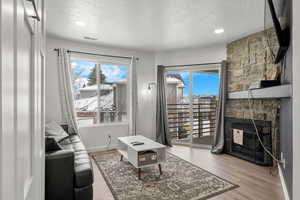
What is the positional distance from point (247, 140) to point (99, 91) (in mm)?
3542

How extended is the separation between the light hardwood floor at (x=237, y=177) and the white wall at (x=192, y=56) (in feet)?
7.66

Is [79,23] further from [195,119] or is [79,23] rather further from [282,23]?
[195,119]

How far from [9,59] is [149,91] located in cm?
437

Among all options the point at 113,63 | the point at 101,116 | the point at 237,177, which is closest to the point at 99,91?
the point at 101,116

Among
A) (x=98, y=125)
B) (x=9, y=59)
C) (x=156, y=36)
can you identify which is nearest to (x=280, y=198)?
(x=9, y=59)

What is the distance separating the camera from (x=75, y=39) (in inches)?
142

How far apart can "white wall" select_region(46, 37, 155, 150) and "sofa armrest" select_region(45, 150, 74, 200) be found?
6.80 feet

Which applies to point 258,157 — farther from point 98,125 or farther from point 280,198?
point 98,125

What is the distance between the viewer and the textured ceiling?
7.47 feet

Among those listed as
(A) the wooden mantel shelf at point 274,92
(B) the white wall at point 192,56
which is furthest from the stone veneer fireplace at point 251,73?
(A) the wooden mantel shelf at point 274,92

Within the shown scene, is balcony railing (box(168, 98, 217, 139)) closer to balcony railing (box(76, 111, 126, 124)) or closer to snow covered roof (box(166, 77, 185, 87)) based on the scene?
snow covered roof (box(166, 77, 185, 87))

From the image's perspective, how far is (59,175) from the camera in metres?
1.79

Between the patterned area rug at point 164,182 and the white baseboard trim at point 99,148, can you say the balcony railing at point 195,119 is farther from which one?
the white baseboard trim at point 99,148

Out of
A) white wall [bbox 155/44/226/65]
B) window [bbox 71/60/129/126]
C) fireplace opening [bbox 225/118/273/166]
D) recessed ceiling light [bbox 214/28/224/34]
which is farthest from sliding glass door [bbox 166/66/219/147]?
window [bbox 71/60/129/126]
